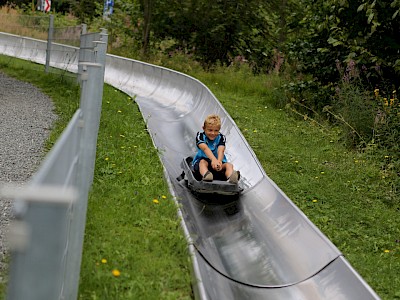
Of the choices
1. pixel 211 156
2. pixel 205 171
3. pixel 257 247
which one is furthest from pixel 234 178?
pixel 257 247

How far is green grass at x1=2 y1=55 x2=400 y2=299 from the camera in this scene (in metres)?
4.05

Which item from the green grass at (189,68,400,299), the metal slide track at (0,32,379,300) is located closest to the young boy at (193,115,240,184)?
the metal slide track at (0,32,379,300)

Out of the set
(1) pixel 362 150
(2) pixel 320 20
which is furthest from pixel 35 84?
(1) pixel 362 150

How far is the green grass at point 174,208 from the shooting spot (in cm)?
405

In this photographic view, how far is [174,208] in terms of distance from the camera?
539 centimetres

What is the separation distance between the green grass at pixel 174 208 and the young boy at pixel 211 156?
501 mm

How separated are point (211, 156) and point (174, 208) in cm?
173

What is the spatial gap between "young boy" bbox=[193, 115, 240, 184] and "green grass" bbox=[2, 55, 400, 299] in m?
0.50

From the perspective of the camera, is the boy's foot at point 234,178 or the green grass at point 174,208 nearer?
the green grass at point 174,208

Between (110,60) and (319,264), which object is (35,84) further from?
(319,264)

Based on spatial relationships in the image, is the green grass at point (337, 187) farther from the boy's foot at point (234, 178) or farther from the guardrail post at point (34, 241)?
the guardrail post at point (34, 241)

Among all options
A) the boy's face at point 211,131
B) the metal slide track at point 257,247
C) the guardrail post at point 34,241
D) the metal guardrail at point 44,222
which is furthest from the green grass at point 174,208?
the guardrail post at point 34,241

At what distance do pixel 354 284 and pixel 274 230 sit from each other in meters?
1.52

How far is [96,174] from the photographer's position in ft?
20.3
